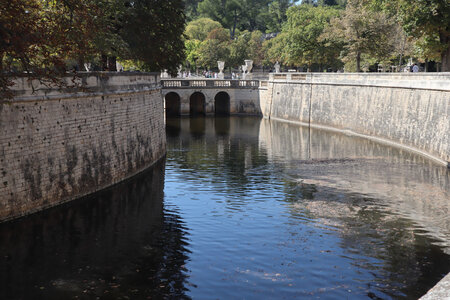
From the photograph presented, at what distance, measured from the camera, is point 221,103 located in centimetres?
7431

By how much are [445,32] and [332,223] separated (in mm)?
23903

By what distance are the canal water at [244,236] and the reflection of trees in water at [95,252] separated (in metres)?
0.04

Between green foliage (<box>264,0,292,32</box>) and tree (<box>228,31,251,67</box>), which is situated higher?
green foliage (<box>264,0,292,32</box>)

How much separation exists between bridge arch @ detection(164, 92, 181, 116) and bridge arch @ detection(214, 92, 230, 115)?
222 inches

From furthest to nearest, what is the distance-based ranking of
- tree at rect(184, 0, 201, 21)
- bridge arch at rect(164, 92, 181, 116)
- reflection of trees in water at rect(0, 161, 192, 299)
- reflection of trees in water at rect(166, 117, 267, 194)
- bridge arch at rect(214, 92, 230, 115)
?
tree at rect(184, 0, 201, 21) → bridge arch at rect(214, 92, 230, 115) → bridge arch at rect(164, 92, 181, 116) → reflection of trees in water at rect(166, 117, 267, 194) → reflection of trees in water at rect(0, 161, 192, 299)

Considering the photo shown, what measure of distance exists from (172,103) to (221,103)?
→ 652 cm

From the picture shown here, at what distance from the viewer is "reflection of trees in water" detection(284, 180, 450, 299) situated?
1736 cm

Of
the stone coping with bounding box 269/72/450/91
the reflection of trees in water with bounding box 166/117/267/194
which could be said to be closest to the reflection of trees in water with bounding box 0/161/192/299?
the reflection of trees in water with bounding box 166/117/267/194

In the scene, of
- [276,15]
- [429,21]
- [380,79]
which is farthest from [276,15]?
[429,21]

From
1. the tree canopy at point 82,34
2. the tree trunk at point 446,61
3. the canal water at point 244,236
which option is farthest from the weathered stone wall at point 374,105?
the tree canopy at point 82,34

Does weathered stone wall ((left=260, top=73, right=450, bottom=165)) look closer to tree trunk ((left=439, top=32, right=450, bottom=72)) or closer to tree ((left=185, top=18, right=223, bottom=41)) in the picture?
tree trunk ((left=439, top=32, right=450, bottom=72))

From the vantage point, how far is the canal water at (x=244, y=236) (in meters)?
16.9

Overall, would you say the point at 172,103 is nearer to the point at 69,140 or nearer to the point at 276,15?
the point at 69,140

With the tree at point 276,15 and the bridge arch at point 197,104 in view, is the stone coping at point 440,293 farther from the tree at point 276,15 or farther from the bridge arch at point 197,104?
the tree at point 276,15
